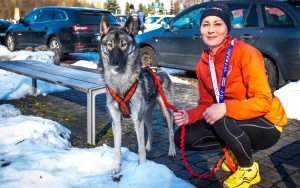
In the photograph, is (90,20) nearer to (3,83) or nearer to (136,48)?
(3,83)

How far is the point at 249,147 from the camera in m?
2.84

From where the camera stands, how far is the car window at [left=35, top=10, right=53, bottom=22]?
40.8 ft

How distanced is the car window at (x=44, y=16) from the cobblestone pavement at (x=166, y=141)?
6441 millimetres

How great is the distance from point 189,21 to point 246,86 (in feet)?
19.5

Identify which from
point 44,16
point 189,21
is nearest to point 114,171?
point 189,21

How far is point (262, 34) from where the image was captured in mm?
6820

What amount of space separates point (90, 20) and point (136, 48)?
9.01m

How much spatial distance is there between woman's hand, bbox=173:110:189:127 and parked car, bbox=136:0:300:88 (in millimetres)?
4345

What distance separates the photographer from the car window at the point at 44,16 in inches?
489

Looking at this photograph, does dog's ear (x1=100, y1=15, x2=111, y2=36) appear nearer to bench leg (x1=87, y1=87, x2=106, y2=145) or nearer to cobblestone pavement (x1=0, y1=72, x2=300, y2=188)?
bench leg (x1=87, y1=87, x2=106, y2=145)

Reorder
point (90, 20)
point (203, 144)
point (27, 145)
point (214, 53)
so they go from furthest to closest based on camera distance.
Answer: point (90, 20) → point (27, 145) → point (203, 144) → point (214, 53)

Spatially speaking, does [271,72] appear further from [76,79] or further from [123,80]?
[123,80]

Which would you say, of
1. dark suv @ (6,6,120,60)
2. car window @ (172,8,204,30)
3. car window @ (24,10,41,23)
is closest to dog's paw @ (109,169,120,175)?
car window @ (172,8,204,30)

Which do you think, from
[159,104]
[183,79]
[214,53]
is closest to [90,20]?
[183,79]
